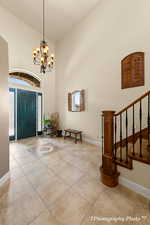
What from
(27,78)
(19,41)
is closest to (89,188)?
(27,78)

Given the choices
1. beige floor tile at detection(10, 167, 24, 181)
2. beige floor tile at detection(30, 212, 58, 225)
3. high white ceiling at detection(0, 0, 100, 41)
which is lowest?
beige floor tile at detection(30, 212, 58, 225)

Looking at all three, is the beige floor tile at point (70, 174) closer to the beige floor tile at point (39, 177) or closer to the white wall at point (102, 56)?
the beige floor tile at point (39, 177)

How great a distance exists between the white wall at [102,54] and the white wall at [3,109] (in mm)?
2972

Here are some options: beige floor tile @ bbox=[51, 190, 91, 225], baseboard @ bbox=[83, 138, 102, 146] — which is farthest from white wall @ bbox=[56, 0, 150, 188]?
beige floor tile @ bbox=[51, 190, 91, 225]

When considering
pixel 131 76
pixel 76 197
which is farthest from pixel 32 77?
pixel 76 197

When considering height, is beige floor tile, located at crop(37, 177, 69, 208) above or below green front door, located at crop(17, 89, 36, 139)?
below

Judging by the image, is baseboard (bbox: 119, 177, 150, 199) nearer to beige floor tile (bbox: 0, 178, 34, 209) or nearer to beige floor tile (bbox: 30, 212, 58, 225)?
beige floor tile (bbox: 30, 212, 58, 225)

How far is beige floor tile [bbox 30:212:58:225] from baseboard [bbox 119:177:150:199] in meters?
1.24

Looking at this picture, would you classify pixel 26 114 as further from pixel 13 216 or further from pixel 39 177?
pixel 13 216

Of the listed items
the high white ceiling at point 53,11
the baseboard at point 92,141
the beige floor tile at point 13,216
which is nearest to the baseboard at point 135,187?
the beige floor tile at point 13,216

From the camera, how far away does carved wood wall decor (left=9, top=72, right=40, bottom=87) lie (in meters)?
4.53

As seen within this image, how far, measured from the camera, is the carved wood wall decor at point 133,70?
9.48ft

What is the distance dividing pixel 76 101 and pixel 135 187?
369cm

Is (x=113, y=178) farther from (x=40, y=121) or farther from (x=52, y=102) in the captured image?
(x=52, y=102)
